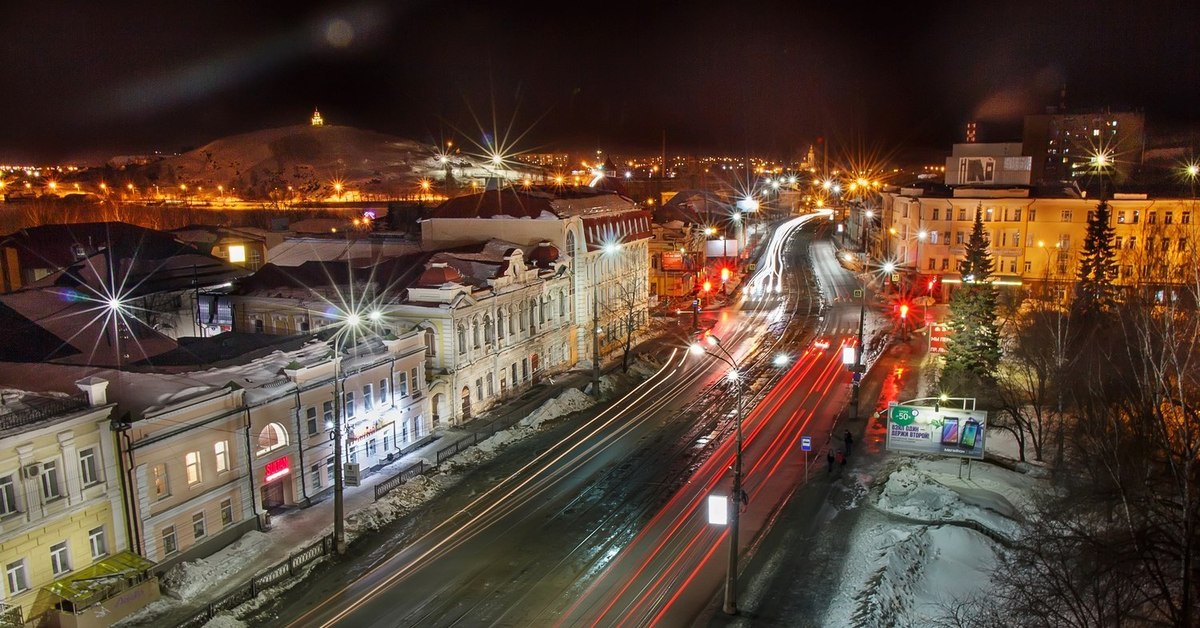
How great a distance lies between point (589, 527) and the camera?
28.7m

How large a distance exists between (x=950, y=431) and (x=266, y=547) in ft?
88.2

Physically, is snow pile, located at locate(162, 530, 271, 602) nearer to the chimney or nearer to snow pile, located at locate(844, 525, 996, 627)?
the chimney

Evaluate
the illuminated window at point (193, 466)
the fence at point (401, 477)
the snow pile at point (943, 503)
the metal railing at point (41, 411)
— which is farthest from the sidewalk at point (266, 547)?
the snow pile at point (943, 503)

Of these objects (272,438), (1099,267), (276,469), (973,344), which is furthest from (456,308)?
(1099,267)

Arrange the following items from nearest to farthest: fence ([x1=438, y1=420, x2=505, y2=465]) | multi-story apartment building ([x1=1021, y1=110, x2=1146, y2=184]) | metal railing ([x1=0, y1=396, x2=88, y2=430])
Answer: metal railing ([x1=0, y1=396, x2=88, y2=430]) → fence ([x1=438, y1=420, x2=505, y2=465]) → multi-story apartment building ([x1=1021, y1=110, x2=1146, y2=184])

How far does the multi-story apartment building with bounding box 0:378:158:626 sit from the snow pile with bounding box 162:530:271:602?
2.33 feet

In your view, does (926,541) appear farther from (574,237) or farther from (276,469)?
(574,237)

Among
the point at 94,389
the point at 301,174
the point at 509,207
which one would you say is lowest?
Result: the point at 94,389

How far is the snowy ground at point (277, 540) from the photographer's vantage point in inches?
920

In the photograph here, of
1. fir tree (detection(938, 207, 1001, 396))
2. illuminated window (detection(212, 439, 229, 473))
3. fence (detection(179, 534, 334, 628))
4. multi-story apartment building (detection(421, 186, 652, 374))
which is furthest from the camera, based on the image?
multi-story apartment building (detection(421, 186, 652, 374))

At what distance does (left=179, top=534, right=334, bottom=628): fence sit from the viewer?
22.3 meters

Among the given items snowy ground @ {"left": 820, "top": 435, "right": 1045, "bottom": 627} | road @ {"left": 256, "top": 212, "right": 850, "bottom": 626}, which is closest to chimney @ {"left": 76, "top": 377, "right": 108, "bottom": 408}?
road @ {"left": 256, "top": 212, "right": 850, "bottom": 626}

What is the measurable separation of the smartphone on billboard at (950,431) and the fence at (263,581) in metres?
24.5

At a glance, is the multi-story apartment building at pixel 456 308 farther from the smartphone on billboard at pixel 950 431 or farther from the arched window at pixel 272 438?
the smartphone on billboard at pixel 950 431
